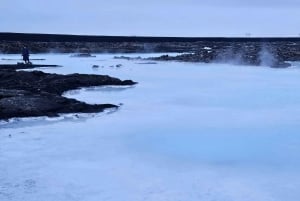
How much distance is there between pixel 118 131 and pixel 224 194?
154 inches

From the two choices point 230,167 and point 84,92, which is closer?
point 230,167

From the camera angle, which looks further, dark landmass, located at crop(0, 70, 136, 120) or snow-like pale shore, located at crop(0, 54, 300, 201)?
dark landmass, located at crop(0, 70, 136, 120)

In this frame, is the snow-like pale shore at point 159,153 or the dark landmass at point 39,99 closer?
the snow-like pale shore at point 159,153

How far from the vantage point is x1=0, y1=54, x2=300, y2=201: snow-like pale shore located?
18.1ft

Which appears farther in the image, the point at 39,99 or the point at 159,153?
the point at 39,99

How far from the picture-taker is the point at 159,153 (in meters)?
7.37

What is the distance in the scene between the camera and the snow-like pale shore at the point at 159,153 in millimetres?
5520

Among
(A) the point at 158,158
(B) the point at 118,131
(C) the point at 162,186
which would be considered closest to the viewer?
(C) the point at 162,186

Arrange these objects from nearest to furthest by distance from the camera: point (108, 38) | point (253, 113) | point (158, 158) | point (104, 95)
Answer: point (158, 158) → point (253, 113) → point (104, 95) → point (108, 38)

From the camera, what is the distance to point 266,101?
13281 millimetres

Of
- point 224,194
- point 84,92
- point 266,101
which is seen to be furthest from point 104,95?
point 224,194

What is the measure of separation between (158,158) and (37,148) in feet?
6.28

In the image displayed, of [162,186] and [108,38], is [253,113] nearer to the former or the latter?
[162,186]

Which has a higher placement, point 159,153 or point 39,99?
point 39,99
